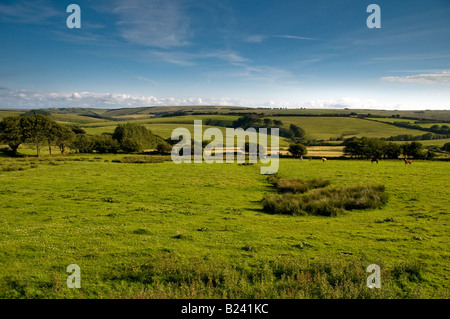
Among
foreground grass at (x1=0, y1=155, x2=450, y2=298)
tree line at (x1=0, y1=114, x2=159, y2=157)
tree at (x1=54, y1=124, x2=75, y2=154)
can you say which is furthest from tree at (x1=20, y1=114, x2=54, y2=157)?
foreground grass at (x1=0, y1=155, x2=450, y2=298)

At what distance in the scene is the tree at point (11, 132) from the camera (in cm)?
5488

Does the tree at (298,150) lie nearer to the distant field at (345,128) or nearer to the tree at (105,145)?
the tree at (105,145)

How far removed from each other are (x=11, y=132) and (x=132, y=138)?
34.8 meters

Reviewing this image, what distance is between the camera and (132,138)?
8575 cm

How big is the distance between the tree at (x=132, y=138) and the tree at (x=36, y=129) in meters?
23.4

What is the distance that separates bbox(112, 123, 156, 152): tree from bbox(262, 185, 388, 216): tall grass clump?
2832 inches

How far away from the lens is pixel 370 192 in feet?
69.7

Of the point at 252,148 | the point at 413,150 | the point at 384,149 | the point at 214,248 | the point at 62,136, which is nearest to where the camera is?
the point at 214,248

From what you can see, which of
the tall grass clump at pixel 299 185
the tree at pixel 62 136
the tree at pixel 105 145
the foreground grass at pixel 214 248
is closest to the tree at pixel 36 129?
the tree at pixel 62 136

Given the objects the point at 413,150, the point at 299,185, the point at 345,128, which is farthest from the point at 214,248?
the point at 345,128

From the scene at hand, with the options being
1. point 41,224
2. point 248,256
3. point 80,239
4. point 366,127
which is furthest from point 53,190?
point 366,127

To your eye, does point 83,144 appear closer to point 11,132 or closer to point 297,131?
point 11,132
